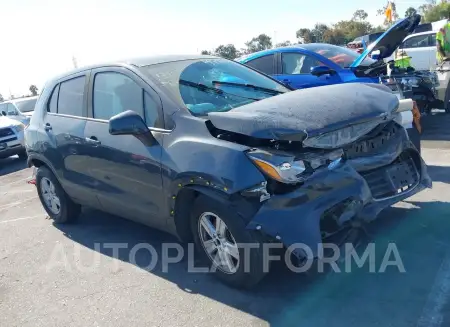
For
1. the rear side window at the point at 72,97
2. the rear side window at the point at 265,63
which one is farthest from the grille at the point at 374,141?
the rear side window at the point at 265,63

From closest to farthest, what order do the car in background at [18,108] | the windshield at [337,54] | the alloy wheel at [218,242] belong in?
the alloy wheel at [218,242]
the windshield at [337,54]
the car in background at [18,108]

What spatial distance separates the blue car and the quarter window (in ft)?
9.48

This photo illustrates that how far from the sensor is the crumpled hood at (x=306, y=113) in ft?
10.3

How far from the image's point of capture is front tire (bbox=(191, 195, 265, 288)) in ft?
10.3

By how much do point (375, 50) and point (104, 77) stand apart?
4431 mm

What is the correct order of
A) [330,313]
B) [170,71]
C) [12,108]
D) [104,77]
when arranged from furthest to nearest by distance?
[12,108]
[104,77]
[170,71]
[330,313]

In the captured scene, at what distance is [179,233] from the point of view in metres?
3.75

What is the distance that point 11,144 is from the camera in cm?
1180

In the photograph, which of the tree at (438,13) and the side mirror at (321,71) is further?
the tree at (438,13)

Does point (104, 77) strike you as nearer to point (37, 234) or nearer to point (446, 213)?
point (37, 234)

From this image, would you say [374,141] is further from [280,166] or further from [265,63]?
[265,63]

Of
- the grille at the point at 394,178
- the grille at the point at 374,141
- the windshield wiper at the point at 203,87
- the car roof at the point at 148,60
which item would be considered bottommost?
the grille at the point at 394,178

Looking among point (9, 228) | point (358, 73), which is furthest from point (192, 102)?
point (358, 73)

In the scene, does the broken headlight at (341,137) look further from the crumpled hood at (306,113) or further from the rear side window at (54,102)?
the rear side window at (54,102)
